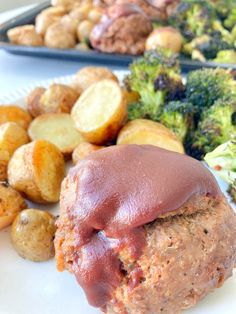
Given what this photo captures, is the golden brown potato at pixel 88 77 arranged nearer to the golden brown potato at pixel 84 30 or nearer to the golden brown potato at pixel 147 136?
the golden brown potato at pixel 147 136

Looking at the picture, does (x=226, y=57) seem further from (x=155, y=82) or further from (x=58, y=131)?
(x=58, y=131)

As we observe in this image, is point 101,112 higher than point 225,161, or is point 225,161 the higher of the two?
point 101,112

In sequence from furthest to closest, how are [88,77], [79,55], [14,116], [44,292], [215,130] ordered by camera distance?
[79,55], [88,77], [14,116], [215,130], [44,292]

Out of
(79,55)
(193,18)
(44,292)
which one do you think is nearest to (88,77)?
(79,55)

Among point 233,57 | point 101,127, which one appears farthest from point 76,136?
point 233,57

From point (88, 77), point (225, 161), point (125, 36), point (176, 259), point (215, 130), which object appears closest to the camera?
point (176, 259)

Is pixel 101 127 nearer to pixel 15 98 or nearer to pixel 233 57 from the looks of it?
pixel 15 98

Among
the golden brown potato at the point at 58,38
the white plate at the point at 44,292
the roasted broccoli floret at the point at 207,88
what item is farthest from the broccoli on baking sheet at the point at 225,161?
the golden brown potato at the point at 58,38
